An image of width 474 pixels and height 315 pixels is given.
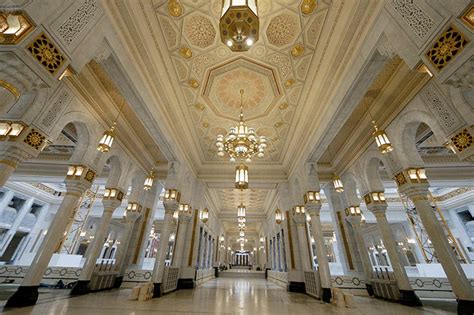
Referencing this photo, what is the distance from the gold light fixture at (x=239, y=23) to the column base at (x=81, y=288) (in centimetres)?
829

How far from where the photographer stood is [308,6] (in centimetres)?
411

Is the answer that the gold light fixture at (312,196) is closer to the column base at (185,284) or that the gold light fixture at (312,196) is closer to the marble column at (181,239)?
the marble column at (181,239)

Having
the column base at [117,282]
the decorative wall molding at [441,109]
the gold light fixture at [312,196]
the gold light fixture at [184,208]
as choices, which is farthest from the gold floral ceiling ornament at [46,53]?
the column base at [117,282]

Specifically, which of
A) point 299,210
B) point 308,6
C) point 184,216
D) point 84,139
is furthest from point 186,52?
point 299,210

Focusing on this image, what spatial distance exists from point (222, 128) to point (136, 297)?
602 centimetres

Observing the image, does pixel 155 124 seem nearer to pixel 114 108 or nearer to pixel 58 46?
pixel 114 108

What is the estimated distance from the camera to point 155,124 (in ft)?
19.8

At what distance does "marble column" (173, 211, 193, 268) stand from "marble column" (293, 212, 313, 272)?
482 cm

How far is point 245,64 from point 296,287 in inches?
348

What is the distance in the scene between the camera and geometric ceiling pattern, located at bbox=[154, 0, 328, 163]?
436 cm

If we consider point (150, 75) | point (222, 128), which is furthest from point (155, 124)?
point (222, 128)

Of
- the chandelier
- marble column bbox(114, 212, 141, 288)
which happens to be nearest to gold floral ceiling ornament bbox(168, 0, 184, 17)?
the chandelier

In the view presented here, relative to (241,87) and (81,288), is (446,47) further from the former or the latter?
(81,288)

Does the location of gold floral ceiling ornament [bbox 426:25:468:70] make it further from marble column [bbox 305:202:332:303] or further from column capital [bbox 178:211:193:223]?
column capital [bbox 178:211:193:223]
